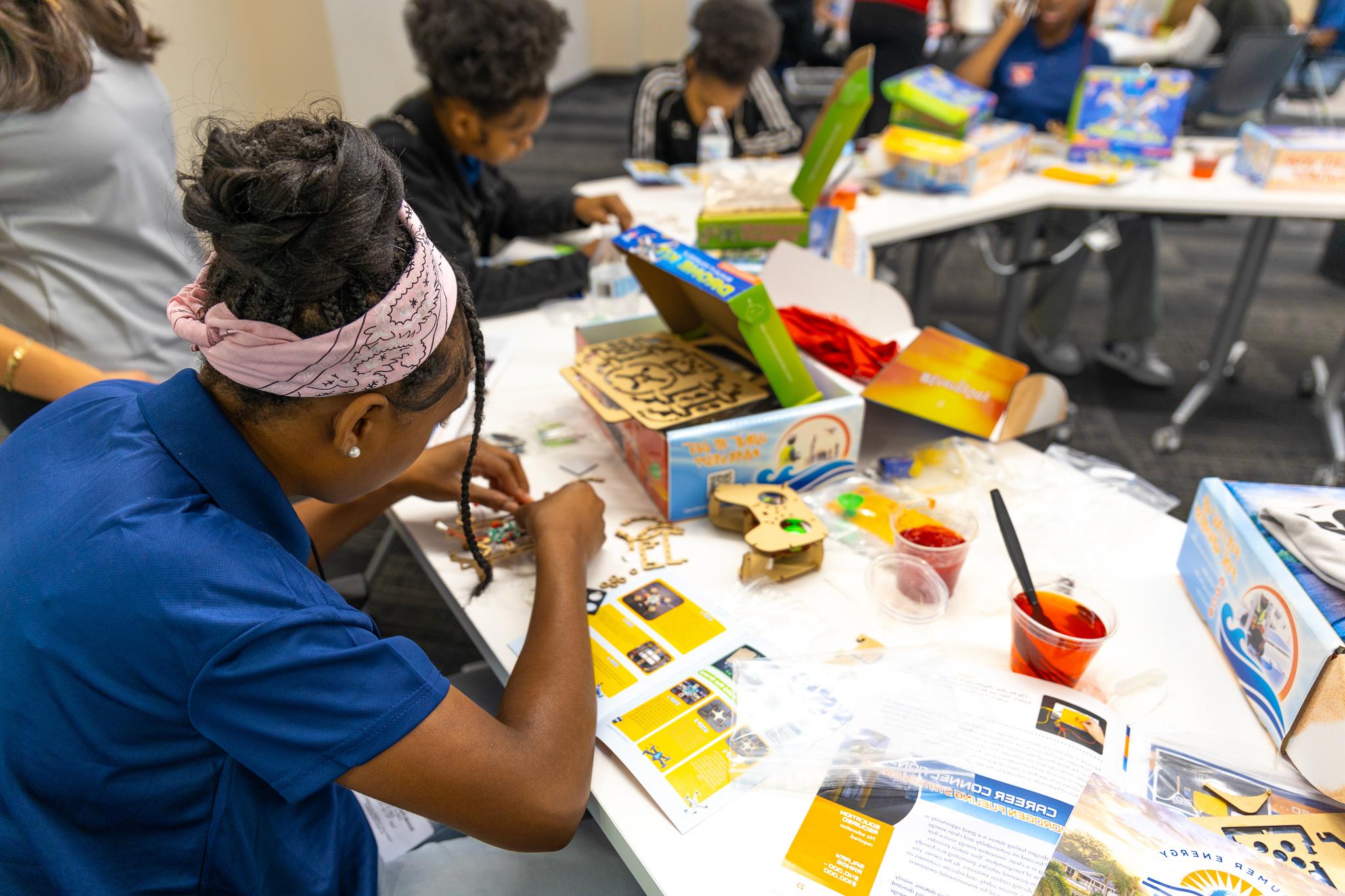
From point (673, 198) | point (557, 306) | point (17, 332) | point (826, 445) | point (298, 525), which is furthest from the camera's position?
point (673, 198)

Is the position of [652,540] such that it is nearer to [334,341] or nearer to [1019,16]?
[334,341]

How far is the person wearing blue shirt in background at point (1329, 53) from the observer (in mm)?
4641

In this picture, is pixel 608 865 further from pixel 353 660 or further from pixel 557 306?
pixel 557 306

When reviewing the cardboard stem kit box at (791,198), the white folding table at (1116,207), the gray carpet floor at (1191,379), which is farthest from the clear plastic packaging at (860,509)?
the white folding table at (1116,207)

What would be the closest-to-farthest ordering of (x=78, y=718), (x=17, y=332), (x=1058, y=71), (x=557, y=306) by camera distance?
(x=78, y=718) → (x=17, y=332) → (x=557, y=306) → (x=1058, y=71)

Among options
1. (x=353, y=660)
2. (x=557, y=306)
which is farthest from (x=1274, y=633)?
(x=557, y=306)

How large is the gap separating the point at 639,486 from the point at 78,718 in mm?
818

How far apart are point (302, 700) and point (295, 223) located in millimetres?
397

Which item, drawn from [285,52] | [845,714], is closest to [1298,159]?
[845,714]

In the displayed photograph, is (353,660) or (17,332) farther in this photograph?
(17,332)

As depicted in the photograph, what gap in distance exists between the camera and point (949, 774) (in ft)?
2.88

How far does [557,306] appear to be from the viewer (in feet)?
6.61

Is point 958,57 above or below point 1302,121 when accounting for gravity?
above

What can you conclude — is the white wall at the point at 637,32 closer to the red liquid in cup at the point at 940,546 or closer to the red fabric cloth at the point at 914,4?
the red fabric cloth at the point at 914,4
